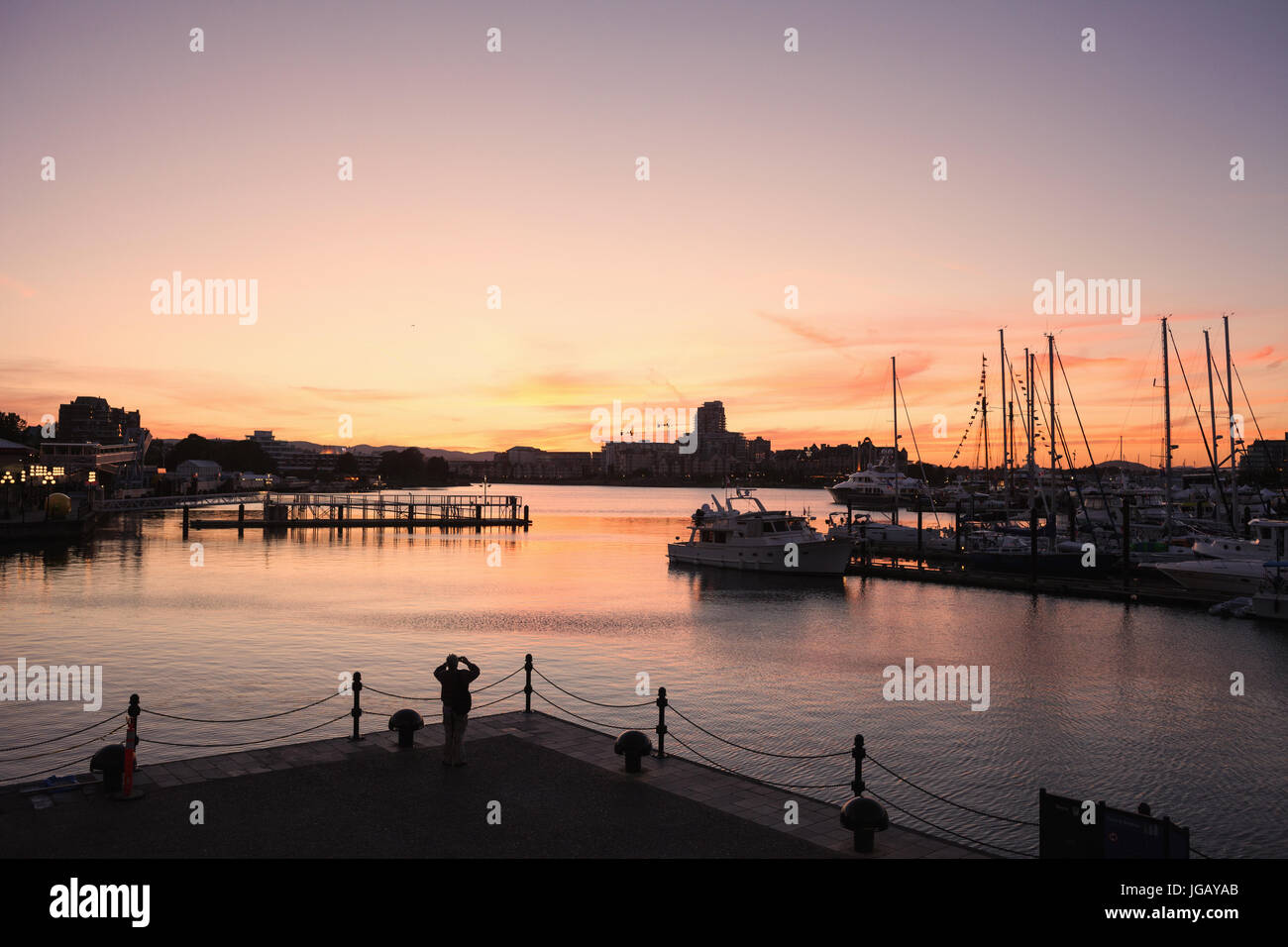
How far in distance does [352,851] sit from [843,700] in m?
20.3

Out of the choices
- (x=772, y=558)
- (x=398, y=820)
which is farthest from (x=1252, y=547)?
(x=398, y=820)

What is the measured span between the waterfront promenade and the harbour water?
5.38m

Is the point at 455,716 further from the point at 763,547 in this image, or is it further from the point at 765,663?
the point at 763,547

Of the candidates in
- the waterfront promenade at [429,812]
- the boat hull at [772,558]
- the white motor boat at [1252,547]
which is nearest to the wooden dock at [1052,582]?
the white motor boat at [1252,547]

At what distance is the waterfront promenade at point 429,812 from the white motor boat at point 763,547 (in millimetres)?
52237

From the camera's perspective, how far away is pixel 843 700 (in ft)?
96.1

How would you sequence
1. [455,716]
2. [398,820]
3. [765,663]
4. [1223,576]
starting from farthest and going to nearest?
[1223,576]
[765,663]
[455,716]
[398,820]

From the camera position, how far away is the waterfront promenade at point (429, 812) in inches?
476

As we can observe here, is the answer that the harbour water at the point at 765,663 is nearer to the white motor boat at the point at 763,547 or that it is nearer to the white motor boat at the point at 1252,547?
the white motor boat at the point at 763,547

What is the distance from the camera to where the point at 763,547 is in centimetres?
7069

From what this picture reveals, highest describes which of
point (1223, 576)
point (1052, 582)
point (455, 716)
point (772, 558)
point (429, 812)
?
point (455, 716)

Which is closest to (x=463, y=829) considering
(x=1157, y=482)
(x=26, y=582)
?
(x=26, y=582)

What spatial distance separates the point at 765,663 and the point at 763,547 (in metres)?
34.7
